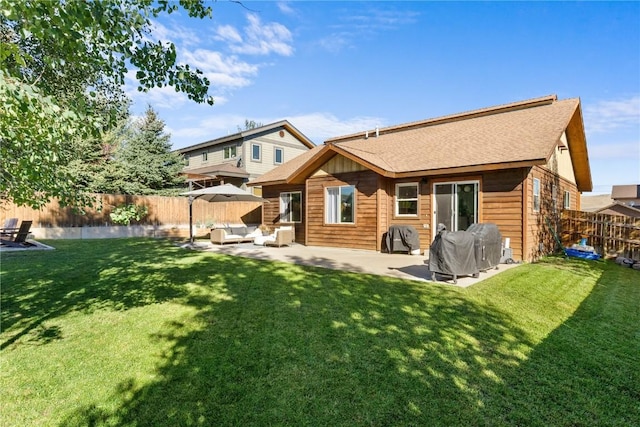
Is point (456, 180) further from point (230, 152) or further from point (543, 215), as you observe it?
point (230, 152)

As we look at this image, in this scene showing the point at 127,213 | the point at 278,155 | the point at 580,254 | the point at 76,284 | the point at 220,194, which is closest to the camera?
the point at 76,284

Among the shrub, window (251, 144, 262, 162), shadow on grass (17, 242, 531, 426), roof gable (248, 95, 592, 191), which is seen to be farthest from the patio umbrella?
window (251, 144, 262, 162)

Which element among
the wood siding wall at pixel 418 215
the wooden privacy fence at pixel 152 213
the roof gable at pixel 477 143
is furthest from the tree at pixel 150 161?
the wood siding wall at pixel 418 215

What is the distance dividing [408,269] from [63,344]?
665cm

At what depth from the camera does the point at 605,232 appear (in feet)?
35.6

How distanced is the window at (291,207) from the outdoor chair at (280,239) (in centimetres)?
149

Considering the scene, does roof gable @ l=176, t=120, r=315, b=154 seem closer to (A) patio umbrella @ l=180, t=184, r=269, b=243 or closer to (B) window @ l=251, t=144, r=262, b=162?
(B) window @ l=251, t=144, r=262, b=162

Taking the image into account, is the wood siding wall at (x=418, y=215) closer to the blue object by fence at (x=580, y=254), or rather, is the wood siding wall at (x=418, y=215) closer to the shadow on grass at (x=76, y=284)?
the blue object by fence at (x=580, y=254)

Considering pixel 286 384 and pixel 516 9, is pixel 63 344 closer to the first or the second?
pixel 286 384

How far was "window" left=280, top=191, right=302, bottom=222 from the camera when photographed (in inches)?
594

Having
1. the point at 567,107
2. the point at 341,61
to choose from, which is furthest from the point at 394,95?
the point at 567,107

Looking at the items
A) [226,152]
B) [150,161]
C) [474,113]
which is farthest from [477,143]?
[150,161]

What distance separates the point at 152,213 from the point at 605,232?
67.1 ft

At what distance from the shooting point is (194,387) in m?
2.91
